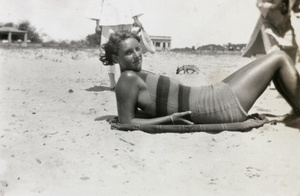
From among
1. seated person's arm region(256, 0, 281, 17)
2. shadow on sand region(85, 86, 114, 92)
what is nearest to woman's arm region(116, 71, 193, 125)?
shadow on sand region(85, 86, 114, 92)

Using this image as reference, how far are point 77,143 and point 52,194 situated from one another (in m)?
0.61

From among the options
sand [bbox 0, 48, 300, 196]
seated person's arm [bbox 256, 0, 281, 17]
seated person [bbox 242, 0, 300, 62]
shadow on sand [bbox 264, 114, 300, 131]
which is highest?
seated person's arm [bbox 256, 0, 281, 17]

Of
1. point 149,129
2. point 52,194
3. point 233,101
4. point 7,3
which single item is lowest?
point 52,194

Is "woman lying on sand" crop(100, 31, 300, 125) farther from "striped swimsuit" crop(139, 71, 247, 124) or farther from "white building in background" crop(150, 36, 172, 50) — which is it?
"white building in background" crop(150, 36, 172, 50)

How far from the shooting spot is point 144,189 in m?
2.02

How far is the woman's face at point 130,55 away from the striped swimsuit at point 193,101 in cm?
8

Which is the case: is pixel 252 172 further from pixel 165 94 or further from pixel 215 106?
pixel 165 94

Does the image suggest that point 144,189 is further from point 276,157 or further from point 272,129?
point 272,129

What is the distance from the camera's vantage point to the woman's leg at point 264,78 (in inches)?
110

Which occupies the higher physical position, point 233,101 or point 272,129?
point 233,101

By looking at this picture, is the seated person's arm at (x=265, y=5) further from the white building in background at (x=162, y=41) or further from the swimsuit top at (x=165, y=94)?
the white building in background at (x=162, y=41)

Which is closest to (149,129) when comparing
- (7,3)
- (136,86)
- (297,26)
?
(136,86)

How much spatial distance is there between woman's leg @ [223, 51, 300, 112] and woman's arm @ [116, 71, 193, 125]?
459mm

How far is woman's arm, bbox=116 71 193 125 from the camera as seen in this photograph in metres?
2.67
